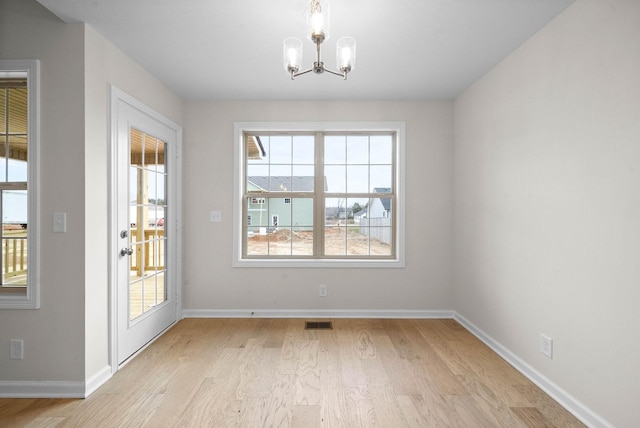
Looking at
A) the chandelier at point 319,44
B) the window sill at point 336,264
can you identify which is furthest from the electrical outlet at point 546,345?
the chandelier at point 319,44

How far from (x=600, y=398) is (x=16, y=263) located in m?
3.76

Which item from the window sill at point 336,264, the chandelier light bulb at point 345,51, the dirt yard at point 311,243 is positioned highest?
the chandelier light bulb at point 345,51

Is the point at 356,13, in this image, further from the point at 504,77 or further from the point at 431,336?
the point at 431,336

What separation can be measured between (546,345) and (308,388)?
1680 millimetres

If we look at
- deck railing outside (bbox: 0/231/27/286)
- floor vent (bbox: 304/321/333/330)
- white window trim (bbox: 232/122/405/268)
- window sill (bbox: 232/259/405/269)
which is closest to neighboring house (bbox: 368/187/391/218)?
white window trim (bbox: 232/122/405/268)

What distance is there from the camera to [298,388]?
7.52 ft

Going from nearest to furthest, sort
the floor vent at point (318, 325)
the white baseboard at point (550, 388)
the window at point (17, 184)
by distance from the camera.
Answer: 1. the white baseboard at point (550, 388)
2. the window at point (17, 184)
3. the floor vent at point (318, 325)

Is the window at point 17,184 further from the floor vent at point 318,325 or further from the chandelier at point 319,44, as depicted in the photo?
the floor vent at point 318,325

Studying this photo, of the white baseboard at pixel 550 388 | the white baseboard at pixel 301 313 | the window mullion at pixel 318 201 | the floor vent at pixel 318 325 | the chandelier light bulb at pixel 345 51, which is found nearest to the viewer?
the chandelier light bulb at pixel 345 51

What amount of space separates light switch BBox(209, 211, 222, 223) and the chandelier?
91.3 inches

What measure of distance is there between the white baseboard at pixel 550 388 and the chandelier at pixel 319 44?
2.39 metres

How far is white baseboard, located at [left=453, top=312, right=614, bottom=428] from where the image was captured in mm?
1890

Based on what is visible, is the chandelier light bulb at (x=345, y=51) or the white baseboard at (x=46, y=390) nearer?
the chandelier light bulb at (x=345, y=51)

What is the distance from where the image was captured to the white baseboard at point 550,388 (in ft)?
6.20
